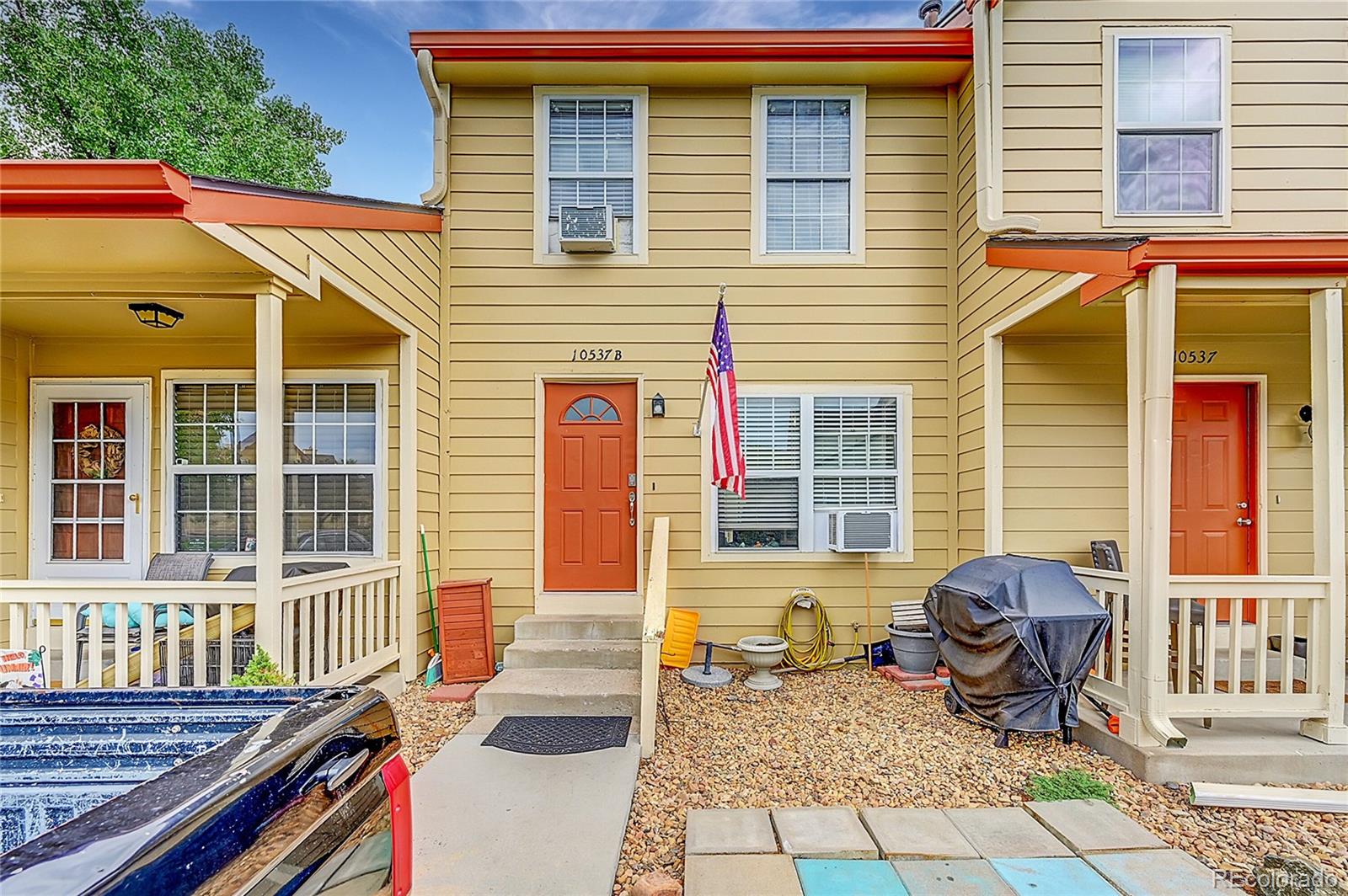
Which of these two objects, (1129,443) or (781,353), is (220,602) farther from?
(1129,443)

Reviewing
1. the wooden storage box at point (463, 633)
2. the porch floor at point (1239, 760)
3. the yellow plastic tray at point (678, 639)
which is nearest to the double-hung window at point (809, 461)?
the yellow plastic tray at point (678, 639)

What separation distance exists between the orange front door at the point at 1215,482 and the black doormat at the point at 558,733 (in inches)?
168

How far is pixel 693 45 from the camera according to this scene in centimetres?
500

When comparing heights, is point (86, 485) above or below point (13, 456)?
below

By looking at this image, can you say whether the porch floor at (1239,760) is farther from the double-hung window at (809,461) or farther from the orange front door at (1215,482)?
the double-hung window at (809,461)

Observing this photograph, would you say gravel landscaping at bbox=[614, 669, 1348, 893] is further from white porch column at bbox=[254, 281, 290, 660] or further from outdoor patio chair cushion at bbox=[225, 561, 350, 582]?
outdoor patio chair cushion at bbox=[225, 561, 350, 582]

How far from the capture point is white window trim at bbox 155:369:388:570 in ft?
15.9

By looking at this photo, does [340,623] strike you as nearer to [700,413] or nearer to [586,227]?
[700,413]

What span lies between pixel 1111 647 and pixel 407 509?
15.3 feet

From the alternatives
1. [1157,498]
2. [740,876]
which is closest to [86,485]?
[740,876]

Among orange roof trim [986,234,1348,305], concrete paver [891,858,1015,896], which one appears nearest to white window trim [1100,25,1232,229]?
orange roof trim [986,234,1348,305]

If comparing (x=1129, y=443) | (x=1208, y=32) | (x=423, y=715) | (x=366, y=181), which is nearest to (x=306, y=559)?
(x=423, y=715)

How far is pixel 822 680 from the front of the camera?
492cm

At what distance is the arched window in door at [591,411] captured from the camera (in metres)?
5.39
